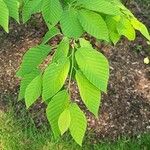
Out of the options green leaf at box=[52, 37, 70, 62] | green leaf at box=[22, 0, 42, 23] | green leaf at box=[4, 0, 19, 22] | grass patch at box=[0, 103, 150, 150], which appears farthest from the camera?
grass patch at box=[0, 103, 150, 150]

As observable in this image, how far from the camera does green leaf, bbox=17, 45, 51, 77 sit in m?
1.86

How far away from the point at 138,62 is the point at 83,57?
13.2 feet

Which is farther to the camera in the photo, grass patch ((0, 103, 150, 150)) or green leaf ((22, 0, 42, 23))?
grass patch ((0, 103, 150, 150))

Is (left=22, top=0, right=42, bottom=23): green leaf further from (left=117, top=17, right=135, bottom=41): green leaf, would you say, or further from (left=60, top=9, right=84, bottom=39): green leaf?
(left=117, top=17, right=135, bottom=41): green leaf

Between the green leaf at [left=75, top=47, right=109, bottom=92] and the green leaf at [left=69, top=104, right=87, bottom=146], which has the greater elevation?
the green leaf at [left=75, top=47, right=109, bottom=92]

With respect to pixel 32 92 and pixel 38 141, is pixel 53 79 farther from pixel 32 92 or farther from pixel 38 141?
pixel 38 141

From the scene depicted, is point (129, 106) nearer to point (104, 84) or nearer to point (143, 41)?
point (143, 41)

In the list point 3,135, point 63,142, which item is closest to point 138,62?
point 63,142

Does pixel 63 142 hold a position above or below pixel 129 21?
below

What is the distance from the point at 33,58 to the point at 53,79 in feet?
0.93

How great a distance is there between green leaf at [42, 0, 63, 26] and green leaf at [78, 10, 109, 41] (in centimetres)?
13

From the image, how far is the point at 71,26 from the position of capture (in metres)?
1.77

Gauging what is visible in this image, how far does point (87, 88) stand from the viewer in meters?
1.58

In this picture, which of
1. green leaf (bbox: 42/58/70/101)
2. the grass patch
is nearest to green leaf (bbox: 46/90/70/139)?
green leaf (bbox: 42/58/70/101)
